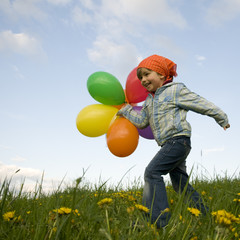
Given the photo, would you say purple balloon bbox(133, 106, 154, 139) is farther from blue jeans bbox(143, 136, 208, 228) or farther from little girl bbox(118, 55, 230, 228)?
blue jeans bbox(143, 136, 208, 228)

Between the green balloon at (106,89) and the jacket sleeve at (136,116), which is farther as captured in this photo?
the green balloon at (106,89)

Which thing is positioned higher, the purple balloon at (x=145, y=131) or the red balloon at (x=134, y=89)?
the red balloon at (x=134, y=89)

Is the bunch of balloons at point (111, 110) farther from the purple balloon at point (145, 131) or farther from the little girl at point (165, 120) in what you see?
the little girl at point (165, 120)

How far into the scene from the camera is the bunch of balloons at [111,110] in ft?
10.3

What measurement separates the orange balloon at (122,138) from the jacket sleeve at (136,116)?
0.24 ft

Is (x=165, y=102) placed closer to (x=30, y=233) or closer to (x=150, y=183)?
(x=150, y=183)

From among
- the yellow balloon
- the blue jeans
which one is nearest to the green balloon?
the yellow balloon

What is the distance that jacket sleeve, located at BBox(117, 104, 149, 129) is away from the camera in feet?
10.00

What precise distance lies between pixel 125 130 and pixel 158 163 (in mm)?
664

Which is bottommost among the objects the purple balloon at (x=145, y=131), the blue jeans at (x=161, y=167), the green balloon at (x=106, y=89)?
the blue jeans at (x=161, y=167)

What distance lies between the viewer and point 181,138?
2.65 m

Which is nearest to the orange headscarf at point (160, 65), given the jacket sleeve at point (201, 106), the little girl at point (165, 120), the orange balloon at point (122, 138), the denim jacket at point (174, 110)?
the little girl at point (165, 120)

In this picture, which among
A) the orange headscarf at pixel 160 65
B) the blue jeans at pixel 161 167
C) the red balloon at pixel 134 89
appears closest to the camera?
the blue jeans at pixel 161 167

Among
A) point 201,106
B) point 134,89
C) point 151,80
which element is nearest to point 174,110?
point 201,106
